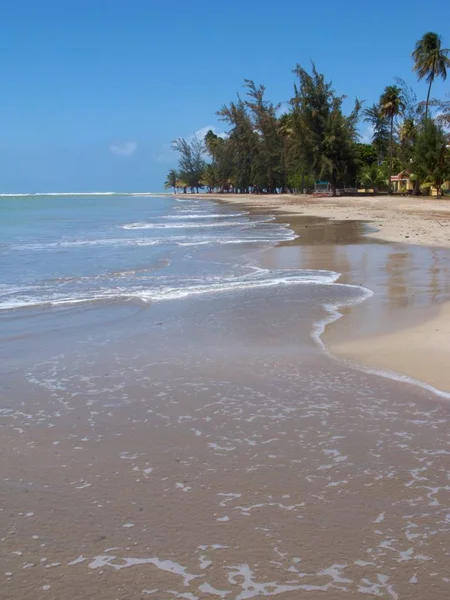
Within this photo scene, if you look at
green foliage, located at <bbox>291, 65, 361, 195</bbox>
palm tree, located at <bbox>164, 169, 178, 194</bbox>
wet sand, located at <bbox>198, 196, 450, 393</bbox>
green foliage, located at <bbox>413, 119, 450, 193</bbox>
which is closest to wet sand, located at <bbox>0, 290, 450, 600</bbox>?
wet sand, located at <bbox>198, 196, 450, 393</bbox>

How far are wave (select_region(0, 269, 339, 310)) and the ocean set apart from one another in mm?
1985

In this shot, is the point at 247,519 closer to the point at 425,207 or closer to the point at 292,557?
the point at 292,557

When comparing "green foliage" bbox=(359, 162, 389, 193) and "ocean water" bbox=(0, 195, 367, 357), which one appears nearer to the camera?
"ocean water" bbox=(0, 195, 367, 357)

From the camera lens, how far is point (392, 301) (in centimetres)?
881

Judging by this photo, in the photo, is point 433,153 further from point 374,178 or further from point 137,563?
point 137,563

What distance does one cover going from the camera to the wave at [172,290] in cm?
974

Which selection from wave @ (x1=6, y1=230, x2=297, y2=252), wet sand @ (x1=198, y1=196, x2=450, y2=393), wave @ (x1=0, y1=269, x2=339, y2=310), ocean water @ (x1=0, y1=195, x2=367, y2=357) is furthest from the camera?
wave @ (x1=6, y1=230, x2=297, y2=252)

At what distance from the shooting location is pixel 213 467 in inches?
143

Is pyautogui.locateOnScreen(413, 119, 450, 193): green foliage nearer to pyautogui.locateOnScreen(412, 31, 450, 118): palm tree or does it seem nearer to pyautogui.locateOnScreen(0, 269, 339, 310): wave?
pyautogui.locateOnScreen(412, 31, 450, 118): palm tree

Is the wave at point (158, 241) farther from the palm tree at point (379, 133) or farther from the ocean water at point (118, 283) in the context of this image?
the palm tree at point (379, 133)

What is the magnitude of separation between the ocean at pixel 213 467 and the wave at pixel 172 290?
6.51ft

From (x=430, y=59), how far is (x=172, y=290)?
49457 millimetres

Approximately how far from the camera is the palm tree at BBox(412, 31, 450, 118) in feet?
169

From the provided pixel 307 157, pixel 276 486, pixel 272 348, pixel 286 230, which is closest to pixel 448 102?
pixel 307 157
